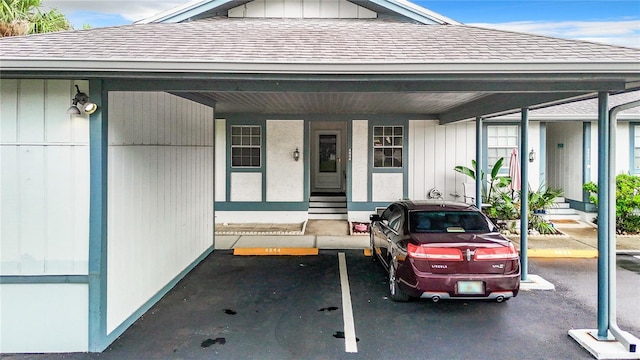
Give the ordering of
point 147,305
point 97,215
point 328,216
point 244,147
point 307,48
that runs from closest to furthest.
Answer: point 97,215
point 307,48
point 147,305
point 244,147
point 328,216

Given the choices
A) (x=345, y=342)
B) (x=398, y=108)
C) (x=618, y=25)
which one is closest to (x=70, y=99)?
(x=345, y=342)

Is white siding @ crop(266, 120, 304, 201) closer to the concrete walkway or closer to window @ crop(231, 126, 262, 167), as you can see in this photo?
window @ crop(231, 126, 262, 167)

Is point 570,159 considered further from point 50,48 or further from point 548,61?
point 50,48

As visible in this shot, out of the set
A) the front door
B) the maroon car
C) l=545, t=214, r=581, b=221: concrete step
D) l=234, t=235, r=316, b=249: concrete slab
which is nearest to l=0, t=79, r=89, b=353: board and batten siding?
the maroon car

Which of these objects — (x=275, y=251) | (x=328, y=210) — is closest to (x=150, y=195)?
(x=275, y=251)

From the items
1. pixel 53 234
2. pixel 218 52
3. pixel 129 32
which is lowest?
pixel 53 234

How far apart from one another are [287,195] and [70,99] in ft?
27.9

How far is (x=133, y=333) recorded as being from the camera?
207 inches

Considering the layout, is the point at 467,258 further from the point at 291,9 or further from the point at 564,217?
the point at 564,217

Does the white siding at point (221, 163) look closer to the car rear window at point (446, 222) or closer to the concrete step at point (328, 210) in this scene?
the concrete step at point (328, 210)

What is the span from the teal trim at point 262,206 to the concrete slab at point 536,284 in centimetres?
706

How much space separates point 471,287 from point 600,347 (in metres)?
1.52

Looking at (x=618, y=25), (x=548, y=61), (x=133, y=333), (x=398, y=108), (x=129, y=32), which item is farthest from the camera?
(x=618, y=25)

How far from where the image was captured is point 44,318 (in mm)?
4766
